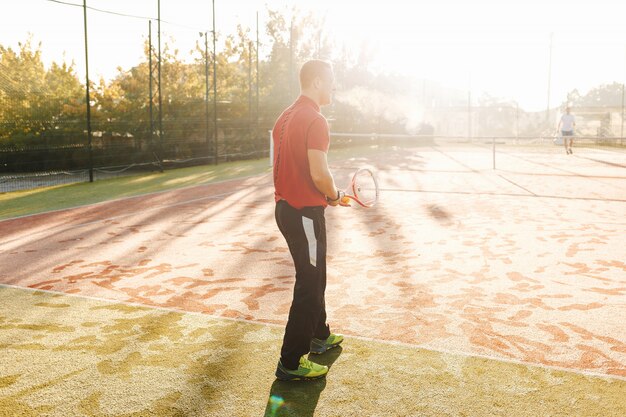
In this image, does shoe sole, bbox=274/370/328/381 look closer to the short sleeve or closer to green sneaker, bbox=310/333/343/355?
green sneaker, bbox=310/333/343/355

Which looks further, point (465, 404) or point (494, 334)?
point (494, 334)

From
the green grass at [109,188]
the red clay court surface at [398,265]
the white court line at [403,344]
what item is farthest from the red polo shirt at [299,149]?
the green grass at [109,188]

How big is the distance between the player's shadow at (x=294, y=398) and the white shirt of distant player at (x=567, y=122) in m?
22.6

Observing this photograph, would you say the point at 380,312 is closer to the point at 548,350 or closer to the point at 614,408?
the point at 548,350

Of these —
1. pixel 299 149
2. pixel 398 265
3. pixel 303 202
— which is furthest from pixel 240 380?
pixel 398 265

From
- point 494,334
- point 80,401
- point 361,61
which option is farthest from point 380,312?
point 361,61

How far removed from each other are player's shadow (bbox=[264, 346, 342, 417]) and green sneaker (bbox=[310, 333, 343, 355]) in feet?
1.21

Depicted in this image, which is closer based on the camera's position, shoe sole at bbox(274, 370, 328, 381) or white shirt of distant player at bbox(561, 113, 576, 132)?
shoe sole at bbox(274, 370, 328, 381)

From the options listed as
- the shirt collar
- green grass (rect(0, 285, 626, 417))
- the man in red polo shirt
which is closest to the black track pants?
the man in red polo shirt

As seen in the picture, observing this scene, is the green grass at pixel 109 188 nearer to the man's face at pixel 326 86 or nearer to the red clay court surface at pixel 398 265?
the red clay court surface at pixel 398 265

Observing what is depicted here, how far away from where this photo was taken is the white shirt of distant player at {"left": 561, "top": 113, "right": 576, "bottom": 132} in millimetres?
23625

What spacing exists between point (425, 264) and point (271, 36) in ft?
81.6

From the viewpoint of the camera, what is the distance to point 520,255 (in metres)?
7.16

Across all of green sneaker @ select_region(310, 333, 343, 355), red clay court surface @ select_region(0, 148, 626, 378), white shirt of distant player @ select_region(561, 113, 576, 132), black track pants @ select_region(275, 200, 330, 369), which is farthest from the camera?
white shirt of distant player @ select_region(561, 113, 576, 132)
